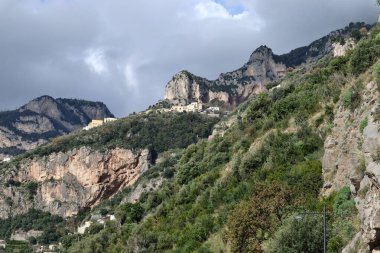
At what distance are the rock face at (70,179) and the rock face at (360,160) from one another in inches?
5422

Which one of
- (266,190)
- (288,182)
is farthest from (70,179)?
(266,190)

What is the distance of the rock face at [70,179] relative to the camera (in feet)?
564

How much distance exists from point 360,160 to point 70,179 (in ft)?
529

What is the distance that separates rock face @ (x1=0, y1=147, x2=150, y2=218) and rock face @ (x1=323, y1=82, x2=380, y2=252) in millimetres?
137718

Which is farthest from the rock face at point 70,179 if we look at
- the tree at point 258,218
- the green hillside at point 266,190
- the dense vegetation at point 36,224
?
the tree at point 258,218

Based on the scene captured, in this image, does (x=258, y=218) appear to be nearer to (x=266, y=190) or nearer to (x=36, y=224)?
(x=266, y=190)

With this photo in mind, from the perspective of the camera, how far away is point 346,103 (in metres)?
31.9

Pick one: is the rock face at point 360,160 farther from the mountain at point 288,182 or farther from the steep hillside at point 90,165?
the steep hillside at point 90,165

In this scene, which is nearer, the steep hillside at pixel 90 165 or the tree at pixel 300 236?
the tree at pixel 300 236

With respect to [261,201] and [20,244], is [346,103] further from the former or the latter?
[20,244]

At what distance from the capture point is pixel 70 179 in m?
178

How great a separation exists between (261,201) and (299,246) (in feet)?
21.4

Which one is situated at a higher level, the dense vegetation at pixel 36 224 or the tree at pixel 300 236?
the dense vegetation at pixel 36 224

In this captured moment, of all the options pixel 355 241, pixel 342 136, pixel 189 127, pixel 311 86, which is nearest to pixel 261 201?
pixel 342 136
